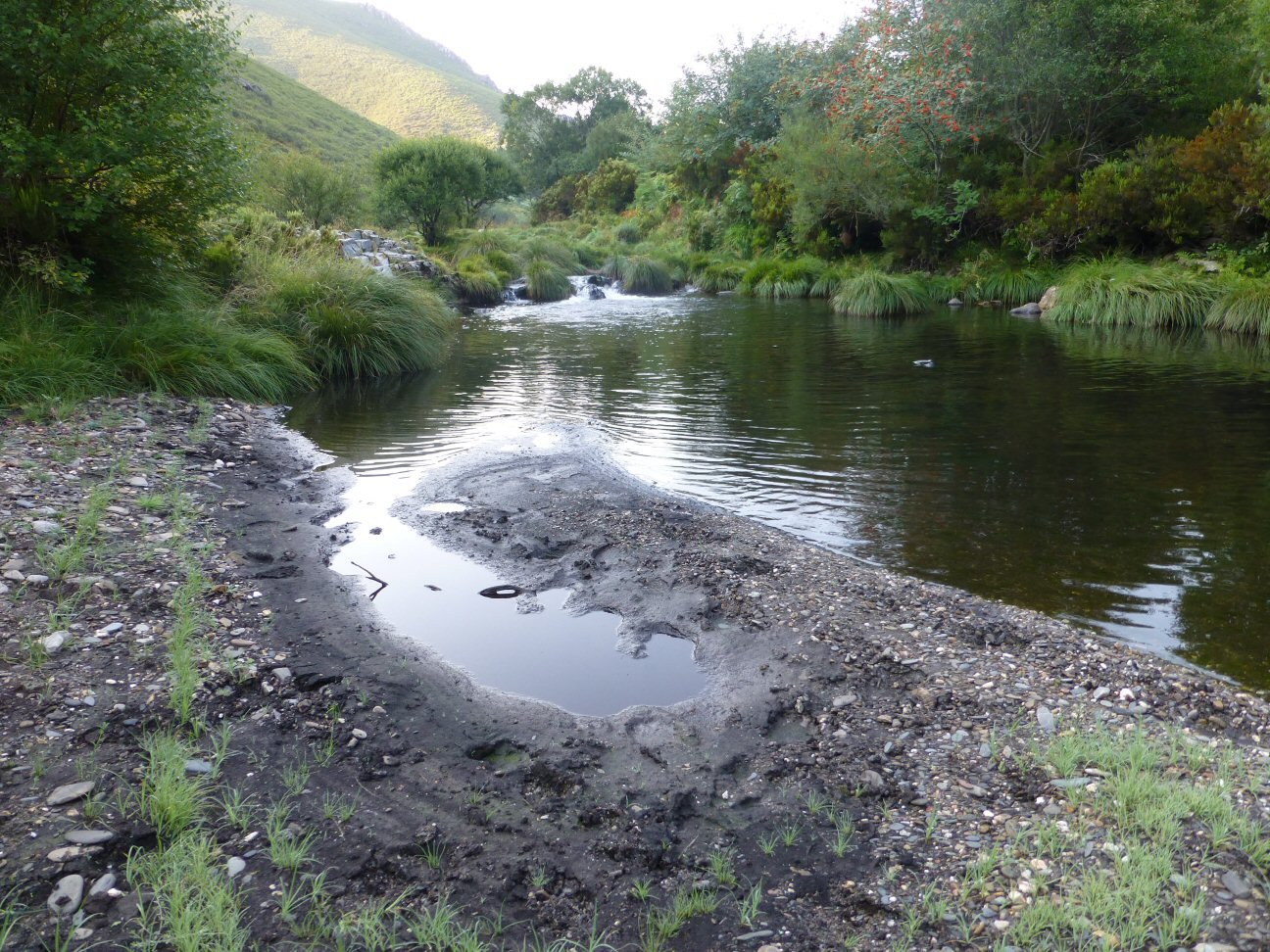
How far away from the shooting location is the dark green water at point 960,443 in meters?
5.17

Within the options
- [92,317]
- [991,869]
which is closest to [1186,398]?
[991,869]

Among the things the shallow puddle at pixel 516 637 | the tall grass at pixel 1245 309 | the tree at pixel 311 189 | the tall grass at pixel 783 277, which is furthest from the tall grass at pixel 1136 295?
the tree at pixel 311 189

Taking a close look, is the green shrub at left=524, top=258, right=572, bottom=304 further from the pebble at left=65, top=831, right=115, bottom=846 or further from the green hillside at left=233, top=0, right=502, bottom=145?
the green hillside at left=233, top=0, right=502, bottom=145

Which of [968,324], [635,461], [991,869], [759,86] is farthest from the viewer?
[759,86]

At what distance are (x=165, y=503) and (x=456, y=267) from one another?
66.6ft

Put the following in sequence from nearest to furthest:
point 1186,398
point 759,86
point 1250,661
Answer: point 1250,661
point 1186,398
point 759,86

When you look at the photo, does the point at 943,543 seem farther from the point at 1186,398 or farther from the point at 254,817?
the point at 1186,398

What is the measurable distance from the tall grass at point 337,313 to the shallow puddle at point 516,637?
264 inches

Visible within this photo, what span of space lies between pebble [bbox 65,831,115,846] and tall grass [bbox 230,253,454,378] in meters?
9.59

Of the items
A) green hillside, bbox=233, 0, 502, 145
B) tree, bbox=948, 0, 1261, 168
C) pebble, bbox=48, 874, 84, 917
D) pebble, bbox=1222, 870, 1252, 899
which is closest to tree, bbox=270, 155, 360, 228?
tree, bbox=948, 0, 1261, 168

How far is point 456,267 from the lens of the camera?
80.2 ft

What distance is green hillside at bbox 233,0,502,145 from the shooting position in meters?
106

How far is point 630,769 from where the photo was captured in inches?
125

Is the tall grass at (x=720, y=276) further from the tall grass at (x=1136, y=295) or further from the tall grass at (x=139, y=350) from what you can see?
the tall grass at (x=139, y=350)
